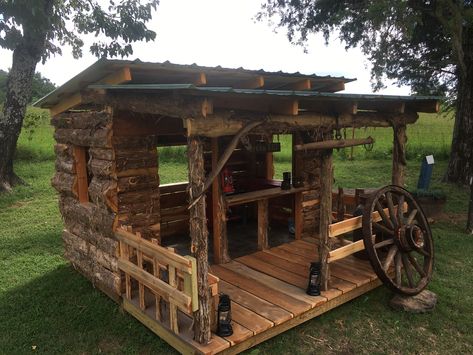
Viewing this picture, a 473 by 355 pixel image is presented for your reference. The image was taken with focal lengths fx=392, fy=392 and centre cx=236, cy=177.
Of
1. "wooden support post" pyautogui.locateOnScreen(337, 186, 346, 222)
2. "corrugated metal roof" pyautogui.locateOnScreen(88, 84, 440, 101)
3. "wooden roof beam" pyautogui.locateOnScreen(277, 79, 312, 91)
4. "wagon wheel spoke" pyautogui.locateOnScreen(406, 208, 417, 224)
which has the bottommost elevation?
"wooden support post" pyautogui.locateOnScreen(337, 186, 346, 222)

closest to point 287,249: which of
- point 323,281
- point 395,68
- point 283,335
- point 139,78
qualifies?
point 323,281

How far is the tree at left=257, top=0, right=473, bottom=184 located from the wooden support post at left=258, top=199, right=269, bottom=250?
5.96 meters

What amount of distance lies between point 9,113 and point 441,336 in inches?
521

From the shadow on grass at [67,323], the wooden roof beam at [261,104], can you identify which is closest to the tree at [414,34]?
the wooden roof beam at [261,104]

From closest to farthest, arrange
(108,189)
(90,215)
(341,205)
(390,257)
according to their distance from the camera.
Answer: (108,189), (390,257), (90,215), (341,205)

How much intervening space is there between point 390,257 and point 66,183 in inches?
204

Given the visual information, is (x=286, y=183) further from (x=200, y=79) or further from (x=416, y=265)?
(x=200, y=79)

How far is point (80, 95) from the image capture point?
564 centimetres

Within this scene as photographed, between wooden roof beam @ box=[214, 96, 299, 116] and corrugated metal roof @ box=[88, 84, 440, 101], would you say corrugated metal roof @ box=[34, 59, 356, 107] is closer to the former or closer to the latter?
corrugated metal roof @ box=[88, 84, 440, 101]

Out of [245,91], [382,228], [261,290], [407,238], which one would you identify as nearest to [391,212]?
[382,228]

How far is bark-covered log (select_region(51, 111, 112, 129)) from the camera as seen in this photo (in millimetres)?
5299

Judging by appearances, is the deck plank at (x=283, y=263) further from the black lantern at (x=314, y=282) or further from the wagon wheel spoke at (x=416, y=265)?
the wagon wheel spoke at (x=416, y=265)

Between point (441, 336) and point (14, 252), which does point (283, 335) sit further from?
point (14, 252)

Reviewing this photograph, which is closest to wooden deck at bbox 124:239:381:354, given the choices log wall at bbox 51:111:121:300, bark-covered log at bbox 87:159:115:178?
log wall at bbox 51:111:121:300
